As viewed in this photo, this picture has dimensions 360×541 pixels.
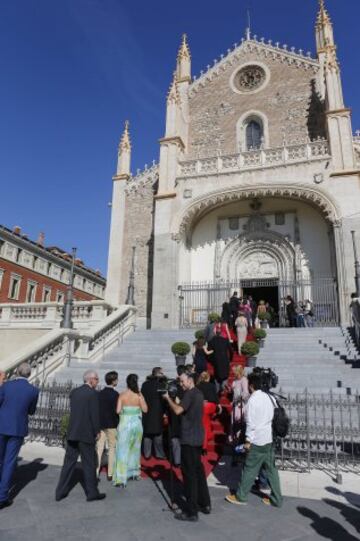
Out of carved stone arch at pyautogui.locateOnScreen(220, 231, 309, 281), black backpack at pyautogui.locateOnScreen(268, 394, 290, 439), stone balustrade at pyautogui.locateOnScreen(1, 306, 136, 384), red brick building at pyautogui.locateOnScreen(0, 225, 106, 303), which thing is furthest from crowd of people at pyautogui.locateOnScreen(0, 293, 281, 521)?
red brick building at pyautogui.locateOnScreen(0, 225, 106, 303)

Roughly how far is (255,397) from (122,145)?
2184 centimetres

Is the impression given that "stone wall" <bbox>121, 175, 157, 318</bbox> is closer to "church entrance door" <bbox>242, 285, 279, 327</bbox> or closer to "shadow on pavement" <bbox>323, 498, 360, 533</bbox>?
"church entrance door" <bbox>242, 285, 279, 327</bbox>

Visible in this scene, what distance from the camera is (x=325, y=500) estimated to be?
4.74 m

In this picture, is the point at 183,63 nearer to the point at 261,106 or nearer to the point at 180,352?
the point at 261,106

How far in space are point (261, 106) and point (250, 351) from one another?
18.1 m

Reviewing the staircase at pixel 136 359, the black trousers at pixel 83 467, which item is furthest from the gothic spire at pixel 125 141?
the black trousers at pixel 83 467

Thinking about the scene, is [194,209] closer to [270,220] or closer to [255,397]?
[270,220]

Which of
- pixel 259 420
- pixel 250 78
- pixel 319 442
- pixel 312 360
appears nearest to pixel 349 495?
pixel 319 442

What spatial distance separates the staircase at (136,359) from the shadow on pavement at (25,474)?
3.16 metres

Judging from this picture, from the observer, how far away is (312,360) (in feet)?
34.4

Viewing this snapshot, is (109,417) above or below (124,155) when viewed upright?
below

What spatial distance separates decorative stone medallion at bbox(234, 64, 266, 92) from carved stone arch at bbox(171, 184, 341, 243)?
9.18 meters

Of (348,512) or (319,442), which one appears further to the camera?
(319,442)

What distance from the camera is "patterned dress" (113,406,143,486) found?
5281mm
